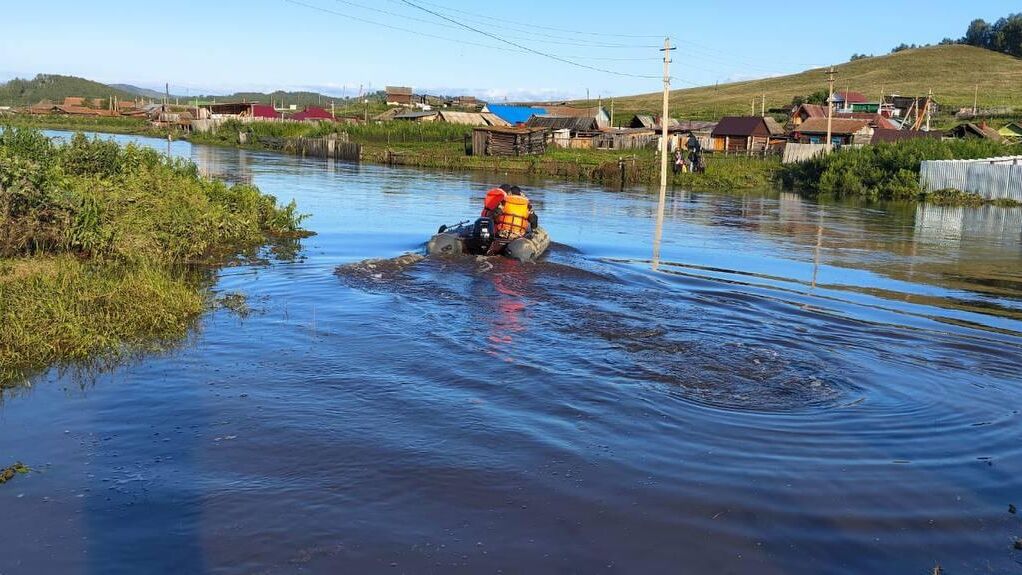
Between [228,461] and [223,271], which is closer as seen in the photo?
[228,461]

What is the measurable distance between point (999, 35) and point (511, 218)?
151579 millimetres

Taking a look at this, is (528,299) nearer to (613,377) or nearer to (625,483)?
(613,377)

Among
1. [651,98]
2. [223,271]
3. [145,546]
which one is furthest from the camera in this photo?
[651,98]

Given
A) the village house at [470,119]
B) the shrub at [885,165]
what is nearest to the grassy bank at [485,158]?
the shrub at [885,165]

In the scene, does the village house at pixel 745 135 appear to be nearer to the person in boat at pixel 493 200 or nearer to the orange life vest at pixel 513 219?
the person in boat at pixel 493 200

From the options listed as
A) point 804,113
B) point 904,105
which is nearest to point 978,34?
point 904,105

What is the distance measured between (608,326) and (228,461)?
5863mm

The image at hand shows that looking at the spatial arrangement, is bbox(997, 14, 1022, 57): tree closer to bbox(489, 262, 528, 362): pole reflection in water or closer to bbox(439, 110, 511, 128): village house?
bbox(439, 110, 511, 128): village house

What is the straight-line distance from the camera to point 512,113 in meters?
89.1

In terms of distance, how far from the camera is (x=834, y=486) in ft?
20.9

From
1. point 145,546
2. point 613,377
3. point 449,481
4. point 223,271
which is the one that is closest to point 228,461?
point 145,546

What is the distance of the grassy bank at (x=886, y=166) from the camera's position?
3872 cm

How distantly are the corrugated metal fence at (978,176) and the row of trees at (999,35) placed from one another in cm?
11706

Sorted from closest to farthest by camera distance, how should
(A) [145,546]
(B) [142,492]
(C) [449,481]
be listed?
1. (A) [145,546]
2. (B) [142,492]
3. (C) [449,481]
